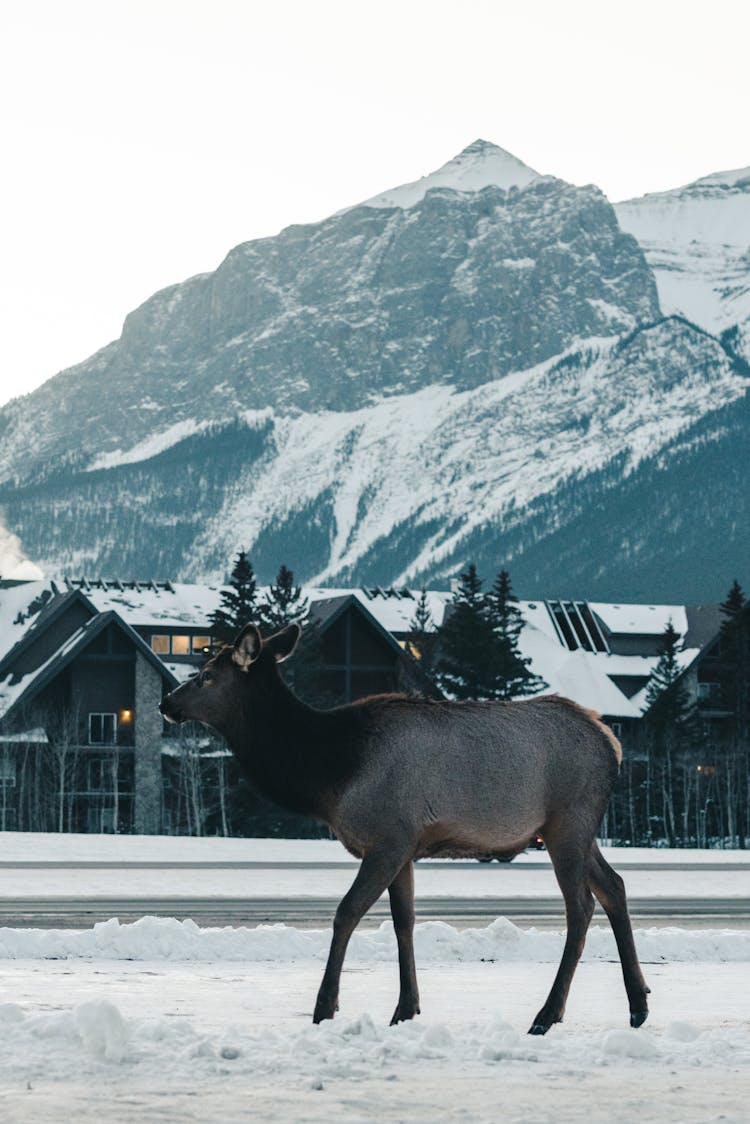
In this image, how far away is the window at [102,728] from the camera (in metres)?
84.2

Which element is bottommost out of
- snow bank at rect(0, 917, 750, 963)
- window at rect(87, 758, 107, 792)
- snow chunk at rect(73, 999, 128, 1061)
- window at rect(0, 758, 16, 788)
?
window at rect(87, 758, 107, 792)

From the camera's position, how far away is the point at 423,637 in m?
93.4

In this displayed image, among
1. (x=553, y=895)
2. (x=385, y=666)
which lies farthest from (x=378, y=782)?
(x=385, y=666)

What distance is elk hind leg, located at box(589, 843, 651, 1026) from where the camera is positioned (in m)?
13.8

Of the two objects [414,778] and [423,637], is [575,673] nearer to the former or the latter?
[423,637]

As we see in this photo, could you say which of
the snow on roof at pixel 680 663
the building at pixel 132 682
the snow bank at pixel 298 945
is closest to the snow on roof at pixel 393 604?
the building at pixel 132 682

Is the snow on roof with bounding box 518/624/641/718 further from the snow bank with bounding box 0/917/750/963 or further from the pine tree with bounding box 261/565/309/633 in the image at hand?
the snow bank with bounding box 0/917/750/963

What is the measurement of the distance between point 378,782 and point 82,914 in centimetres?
1448

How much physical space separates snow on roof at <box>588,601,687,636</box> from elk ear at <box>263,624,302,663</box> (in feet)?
307

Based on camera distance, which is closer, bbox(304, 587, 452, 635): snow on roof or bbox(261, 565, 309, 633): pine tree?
bbox(261, 565, 309, 633): pine tree

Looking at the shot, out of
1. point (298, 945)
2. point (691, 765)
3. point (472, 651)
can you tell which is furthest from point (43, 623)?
point (298, 945)

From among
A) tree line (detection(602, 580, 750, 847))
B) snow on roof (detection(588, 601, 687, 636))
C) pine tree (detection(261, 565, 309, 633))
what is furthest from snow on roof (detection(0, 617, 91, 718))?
snow on roof (detection(588, 601, 687, 636))

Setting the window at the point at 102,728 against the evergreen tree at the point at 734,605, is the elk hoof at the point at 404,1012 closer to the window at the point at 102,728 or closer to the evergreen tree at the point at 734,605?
the window at the point at 102,728

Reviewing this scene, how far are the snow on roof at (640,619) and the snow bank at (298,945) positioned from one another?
86.7 m
